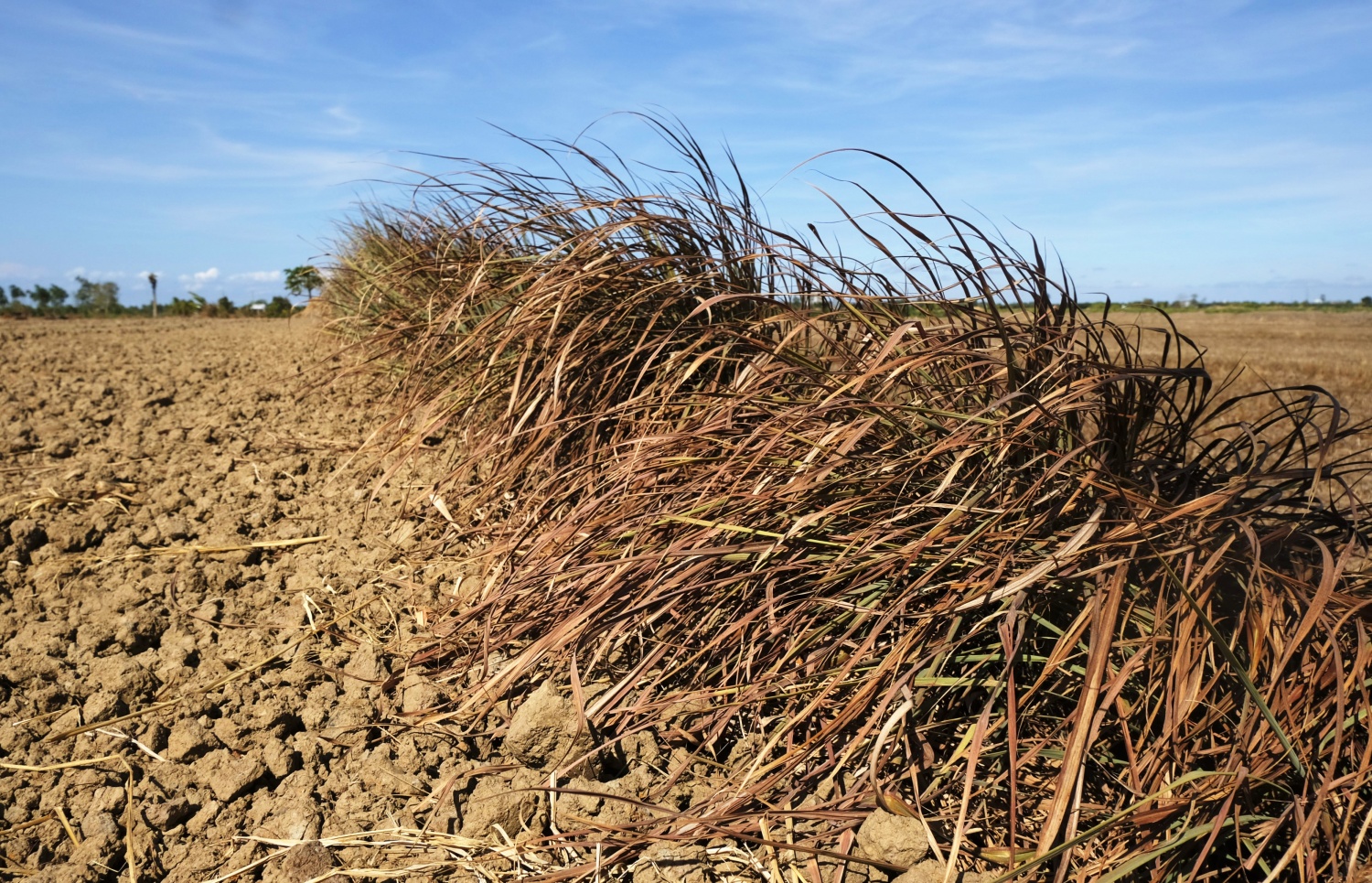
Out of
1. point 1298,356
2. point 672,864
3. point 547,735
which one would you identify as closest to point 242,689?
point 547,735

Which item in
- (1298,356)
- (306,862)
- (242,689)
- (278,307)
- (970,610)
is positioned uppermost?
(278,307)

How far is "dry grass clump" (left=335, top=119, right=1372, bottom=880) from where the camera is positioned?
1392 mm

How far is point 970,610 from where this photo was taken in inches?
60.8

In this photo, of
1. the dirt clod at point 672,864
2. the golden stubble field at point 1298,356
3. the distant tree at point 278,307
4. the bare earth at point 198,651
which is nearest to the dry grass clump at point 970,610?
the dirt clod at point 672,864

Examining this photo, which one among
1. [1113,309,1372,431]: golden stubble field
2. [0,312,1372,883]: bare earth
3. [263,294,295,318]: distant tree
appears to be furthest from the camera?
[263,294,295,318]: distant tree

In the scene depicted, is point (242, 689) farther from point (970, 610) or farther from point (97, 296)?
point (97, 296)

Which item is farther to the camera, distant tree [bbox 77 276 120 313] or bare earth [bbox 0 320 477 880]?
distant tree [bbox 77 276 120 313]

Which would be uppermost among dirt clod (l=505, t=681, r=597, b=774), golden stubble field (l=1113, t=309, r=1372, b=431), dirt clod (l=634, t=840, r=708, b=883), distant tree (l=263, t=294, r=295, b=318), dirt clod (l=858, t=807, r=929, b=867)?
distant tree (l=263, t=294, r=295, b=318)

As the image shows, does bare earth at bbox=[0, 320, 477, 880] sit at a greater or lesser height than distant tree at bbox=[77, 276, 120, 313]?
lesser

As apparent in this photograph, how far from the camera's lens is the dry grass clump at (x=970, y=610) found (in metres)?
1.39

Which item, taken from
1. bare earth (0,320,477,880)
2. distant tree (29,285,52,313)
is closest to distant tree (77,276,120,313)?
distant tree (29,285,52,313)

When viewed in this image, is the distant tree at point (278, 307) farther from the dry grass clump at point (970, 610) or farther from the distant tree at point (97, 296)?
the dry grass clump at point (970, 610)

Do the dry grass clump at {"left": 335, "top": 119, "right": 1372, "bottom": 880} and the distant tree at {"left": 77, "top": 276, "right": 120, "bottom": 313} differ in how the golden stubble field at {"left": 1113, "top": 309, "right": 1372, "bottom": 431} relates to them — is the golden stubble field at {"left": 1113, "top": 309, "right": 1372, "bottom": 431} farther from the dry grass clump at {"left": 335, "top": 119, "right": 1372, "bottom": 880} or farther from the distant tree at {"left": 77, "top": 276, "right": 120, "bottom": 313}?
the distant tree at {"left": 77, "top": 276, "right": 120, "bottom": 313}

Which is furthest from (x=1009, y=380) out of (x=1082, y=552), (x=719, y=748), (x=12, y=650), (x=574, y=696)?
(x=12, y=650)
